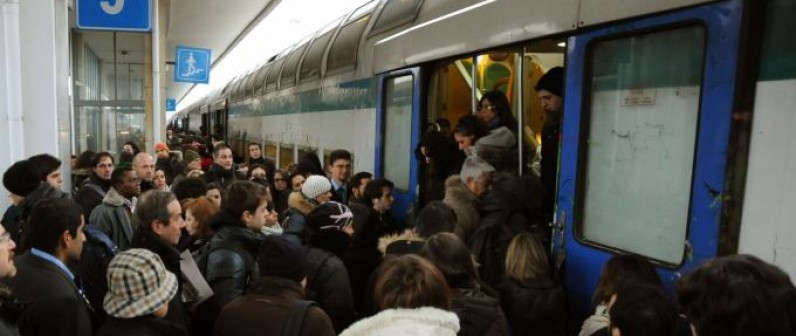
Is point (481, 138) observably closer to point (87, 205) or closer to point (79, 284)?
point (79, 284)

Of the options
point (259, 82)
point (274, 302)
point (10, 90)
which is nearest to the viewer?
point (274, 302)

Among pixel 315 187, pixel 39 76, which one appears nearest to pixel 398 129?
pixel 315 187

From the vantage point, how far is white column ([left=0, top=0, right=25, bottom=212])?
4668 millimetres

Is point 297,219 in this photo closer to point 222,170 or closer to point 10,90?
point 10,90

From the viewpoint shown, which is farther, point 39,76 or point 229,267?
point 39,76

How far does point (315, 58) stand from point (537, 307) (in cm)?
631

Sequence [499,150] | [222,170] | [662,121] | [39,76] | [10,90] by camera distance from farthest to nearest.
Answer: [222,170] → [39,76] → [10,90] → [499,150] → [662,121]

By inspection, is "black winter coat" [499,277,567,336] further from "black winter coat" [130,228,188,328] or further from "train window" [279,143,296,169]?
"train window" [279,143,296,169]

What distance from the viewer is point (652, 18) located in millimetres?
2453

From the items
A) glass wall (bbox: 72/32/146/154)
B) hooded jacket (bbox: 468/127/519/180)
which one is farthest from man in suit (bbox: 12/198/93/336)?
glass wall (bbox: 72/32/146/154)

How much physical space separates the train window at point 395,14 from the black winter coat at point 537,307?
3.16 m

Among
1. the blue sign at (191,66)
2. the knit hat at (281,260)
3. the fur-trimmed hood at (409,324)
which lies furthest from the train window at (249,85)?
the fur-trimmed hood at (409,324)

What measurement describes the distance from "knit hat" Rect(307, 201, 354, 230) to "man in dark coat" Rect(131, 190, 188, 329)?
65 centimetres

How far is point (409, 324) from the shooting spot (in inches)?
70.2
